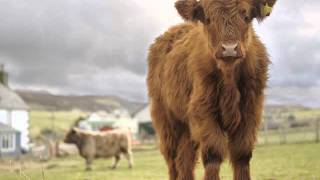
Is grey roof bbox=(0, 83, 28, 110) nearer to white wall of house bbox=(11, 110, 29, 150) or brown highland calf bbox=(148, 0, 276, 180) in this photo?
white wall of house bbox=(11, 110, 29, 150)

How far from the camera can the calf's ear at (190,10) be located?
21.5ft

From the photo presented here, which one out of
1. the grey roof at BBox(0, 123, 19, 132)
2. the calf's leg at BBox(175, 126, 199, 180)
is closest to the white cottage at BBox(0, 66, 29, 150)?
the grey roof at BBox(0, 123, 19, 132)

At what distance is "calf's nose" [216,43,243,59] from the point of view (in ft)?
19.2

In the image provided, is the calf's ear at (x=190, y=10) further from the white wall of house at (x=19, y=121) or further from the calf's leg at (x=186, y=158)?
the white wall of house at (x=19, y=121)

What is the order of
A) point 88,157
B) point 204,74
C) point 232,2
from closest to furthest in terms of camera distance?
1. point 232,2
2. point 204,74
3. point 88,157

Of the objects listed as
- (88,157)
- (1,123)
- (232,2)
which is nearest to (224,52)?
(232,2)

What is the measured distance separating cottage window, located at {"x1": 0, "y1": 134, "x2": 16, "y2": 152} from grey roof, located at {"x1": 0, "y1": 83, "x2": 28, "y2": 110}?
375 cm

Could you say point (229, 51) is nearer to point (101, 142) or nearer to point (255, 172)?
point (255, 172)

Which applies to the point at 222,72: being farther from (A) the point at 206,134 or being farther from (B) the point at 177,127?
(B) the point at 177,127

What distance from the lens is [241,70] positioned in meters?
6.61

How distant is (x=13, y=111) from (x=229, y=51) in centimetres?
5986

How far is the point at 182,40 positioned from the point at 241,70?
5.84ft

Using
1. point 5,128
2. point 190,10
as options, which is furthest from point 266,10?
point 5,128

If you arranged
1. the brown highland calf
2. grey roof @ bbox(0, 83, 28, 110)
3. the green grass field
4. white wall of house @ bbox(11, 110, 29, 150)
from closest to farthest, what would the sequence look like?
the brown highland calf < the green grass field < grey roof @ bbox(0, 83, 28, 110) < white wall of house @ bbox(11, 110, 29, 150)
